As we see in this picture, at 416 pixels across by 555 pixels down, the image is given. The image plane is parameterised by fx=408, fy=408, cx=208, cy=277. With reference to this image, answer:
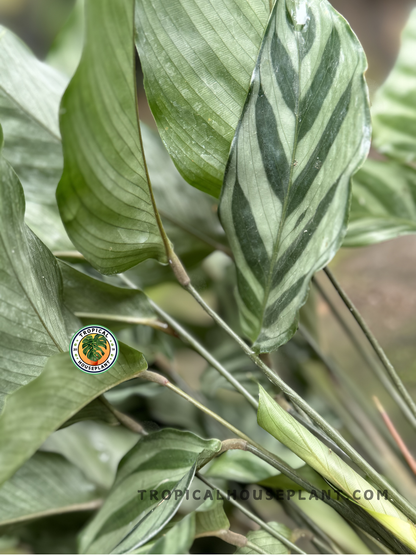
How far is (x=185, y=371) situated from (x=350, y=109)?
70 cm

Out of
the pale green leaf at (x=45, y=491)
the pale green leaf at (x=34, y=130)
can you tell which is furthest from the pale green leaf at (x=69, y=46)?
the pale green leaf at (x=45, y=491)

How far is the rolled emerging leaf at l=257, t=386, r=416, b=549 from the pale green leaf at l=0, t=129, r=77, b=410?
0.16 meters

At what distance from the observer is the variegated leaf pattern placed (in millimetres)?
308

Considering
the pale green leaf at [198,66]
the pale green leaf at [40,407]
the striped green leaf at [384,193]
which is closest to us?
the pale green leaf at [40,407]

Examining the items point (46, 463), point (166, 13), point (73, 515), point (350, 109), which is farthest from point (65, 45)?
point (73, 515)

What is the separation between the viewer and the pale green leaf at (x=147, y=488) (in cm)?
31

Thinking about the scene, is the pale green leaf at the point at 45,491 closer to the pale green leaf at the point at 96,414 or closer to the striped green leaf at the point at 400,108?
the pale green leaf at the point at 96,414

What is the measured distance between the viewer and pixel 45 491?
468mm

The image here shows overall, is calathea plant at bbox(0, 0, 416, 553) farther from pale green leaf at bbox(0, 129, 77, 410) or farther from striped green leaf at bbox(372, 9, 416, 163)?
striped green leaf at bbox(372, 9, 416, 163)

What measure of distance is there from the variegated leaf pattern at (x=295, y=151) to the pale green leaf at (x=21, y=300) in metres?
0.16

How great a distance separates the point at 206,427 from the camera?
625 millimetres

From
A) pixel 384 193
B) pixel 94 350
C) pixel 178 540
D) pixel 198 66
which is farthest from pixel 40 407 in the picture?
pixel 384 193

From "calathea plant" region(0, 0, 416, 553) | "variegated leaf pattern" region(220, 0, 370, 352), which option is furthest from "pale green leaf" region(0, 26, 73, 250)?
"variegated leaf pattern" region(220, 0, 370, 352)

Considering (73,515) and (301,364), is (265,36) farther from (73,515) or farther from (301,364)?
(73,515)
